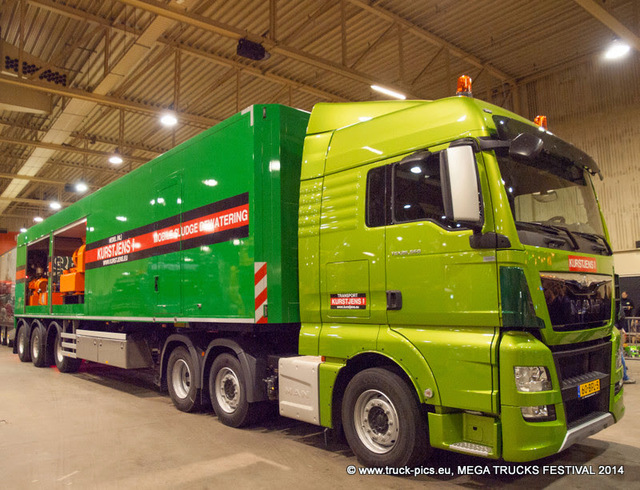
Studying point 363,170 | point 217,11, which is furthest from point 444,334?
point 217,11

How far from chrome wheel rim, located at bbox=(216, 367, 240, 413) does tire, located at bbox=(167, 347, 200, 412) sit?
0.52 meters

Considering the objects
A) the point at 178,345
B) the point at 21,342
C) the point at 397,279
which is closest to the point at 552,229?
the point at 397,279

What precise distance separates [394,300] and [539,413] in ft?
4.22

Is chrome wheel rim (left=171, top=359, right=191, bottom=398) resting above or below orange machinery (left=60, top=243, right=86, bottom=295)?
below

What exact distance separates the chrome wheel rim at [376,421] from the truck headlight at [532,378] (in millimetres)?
991

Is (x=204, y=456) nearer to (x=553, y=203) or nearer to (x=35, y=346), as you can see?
(x=553, y=203)

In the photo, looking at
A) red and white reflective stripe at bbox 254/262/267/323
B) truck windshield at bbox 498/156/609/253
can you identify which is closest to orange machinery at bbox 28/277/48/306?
red and white reflective stripe at bbox 254/262/267/323

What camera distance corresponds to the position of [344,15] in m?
11.2

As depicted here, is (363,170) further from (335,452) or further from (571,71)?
(571,71)

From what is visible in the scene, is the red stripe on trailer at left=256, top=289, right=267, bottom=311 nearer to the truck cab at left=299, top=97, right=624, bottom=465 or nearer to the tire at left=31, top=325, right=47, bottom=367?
the truck cab at left=299, top=97, right=624, bottom=465

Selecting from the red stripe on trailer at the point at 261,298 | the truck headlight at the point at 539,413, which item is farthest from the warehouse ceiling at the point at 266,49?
the truck headlight at the point at 539,413

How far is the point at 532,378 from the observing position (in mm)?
3416

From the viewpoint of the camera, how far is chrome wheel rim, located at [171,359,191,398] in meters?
6.59

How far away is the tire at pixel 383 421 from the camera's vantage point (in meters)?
3.80
